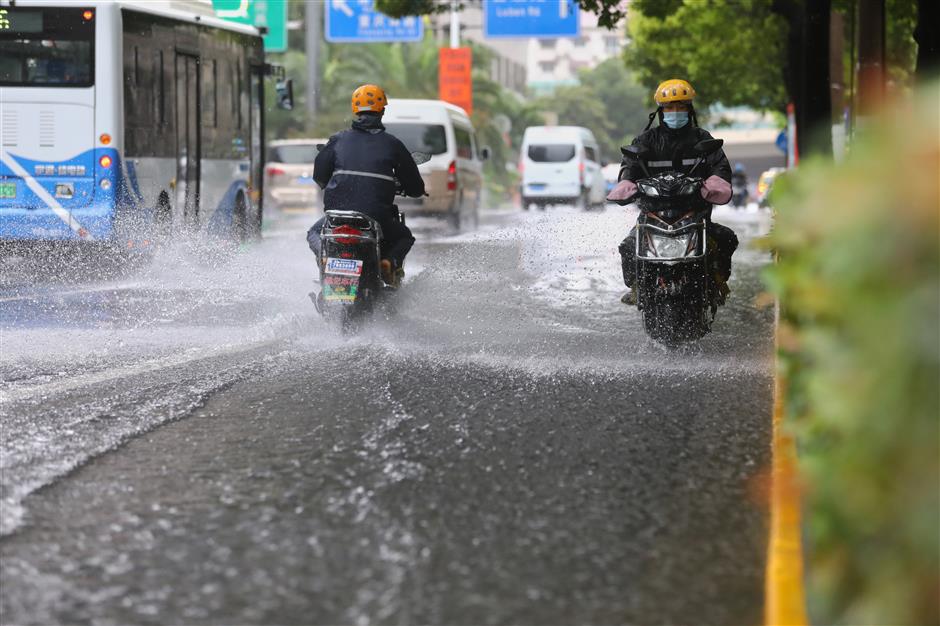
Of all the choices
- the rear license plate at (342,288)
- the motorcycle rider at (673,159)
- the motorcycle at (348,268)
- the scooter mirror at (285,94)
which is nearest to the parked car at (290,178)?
the scooter mirror at (285,94)

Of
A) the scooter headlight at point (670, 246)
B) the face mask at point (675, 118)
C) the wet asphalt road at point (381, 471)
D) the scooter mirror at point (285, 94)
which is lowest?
the wet asphalt road at point (381, 471)

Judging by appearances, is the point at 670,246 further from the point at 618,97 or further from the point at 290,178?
the point at 618,97

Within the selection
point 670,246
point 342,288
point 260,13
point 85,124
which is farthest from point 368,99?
point 260,13

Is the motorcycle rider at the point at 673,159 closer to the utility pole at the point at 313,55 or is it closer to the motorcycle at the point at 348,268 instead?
the motorcycle at the point at 348,268

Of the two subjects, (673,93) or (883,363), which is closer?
(883,363)

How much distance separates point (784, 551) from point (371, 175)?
7026 millimetres

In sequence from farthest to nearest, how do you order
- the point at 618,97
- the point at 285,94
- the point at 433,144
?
the point at 618,97 → the point at 433,144 → the point at 285,94

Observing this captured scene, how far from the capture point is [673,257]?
10.3 m

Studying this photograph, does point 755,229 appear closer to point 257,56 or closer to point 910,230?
point 257,56

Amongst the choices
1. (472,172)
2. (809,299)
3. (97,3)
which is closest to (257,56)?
(97,3)

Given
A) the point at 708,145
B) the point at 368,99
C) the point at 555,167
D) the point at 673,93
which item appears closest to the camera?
the point at 708,145

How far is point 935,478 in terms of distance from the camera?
2559mm

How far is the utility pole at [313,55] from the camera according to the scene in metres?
45.1

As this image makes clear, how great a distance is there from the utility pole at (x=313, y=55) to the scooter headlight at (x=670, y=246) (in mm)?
34834
